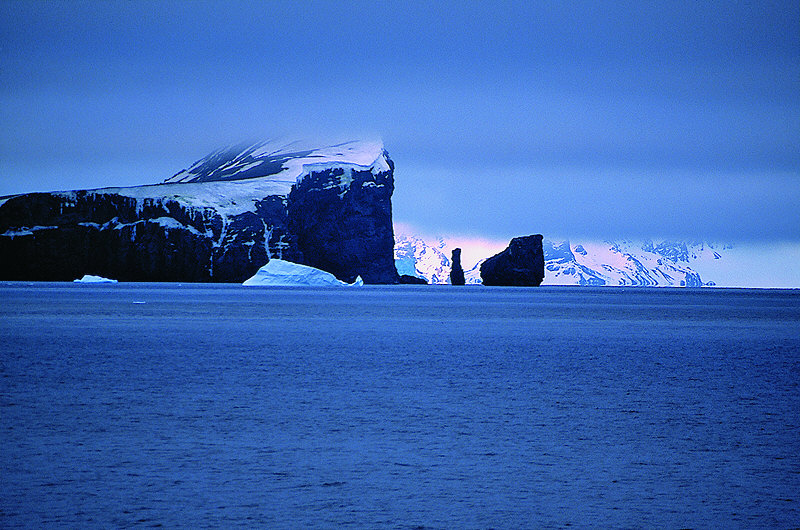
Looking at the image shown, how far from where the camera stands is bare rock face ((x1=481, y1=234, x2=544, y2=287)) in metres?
178

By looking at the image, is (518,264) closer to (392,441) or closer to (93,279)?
(93,279)

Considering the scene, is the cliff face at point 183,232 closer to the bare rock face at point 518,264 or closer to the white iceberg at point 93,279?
the white iceberg at point 93,279

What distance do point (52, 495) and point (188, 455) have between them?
6.43 feet

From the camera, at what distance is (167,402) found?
14.0 meters

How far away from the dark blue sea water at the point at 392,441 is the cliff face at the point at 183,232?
482 ft

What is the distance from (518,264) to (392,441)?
172039mm

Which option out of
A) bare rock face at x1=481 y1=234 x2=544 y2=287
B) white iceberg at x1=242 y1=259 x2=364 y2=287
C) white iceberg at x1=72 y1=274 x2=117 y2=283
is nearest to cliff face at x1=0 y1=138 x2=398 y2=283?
white iceberg at x1=72 y1=274 x2=117 y2=283

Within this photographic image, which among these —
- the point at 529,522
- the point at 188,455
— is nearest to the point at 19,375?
the point at 188,455

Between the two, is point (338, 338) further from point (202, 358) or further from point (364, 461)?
point (364, 461)

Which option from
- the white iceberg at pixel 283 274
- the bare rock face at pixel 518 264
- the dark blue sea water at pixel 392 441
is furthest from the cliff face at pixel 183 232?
the dark blue sea water at pixel 392 441

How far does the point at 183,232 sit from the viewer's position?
16638cm

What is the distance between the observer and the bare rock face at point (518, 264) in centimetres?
17812

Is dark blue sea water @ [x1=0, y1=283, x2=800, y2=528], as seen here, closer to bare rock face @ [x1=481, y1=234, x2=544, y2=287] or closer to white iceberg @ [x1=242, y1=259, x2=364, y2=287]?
white iceberg @ [x1=242, y1=259, x2=364, y2=287]

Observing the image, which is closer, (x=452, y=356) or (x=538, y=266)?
(x=452, y=356)
